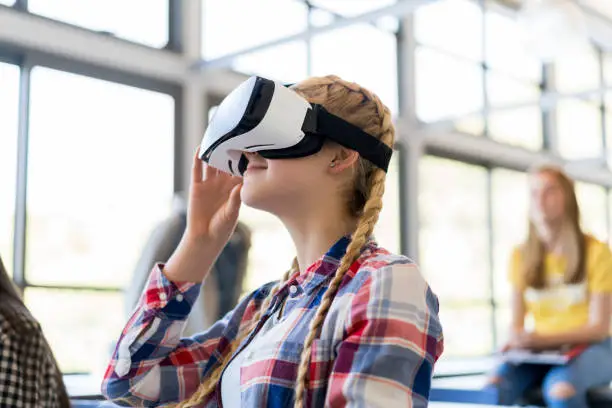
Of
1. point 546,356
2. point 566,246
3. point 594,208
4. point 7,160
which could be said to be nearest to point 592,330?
point 546,356

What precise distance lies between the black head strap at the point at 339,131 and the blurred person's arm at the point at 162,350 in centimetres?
32

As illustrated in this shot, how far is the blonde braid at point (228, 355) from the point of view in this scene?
131 centimetres

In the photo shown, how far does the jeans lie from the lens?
3.09m

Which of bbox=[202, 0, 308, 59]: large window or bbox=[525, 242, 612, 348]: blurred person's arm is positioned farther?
bbox=[202, 0, 308, 59]: large window

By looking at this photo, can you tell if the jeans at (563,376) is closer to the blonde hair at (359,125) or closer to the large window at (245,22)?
the blonde hair at (359,125)

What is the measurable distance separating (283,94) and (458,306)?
228 inches

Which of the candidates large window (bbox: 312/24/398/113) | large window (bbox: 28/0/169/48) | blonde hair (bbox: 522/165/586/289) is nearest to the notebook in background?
blonde hair (bbox: 522/165/586/289)

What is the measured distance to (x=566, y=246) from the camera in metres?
3.36

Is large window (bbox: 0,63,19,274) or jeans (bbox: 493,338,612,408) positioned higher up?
large window (bbox: 0,63,19,274)

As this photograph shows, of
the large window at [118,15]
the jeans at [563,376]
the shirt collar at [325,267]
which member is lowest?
the jeans at [563,376]

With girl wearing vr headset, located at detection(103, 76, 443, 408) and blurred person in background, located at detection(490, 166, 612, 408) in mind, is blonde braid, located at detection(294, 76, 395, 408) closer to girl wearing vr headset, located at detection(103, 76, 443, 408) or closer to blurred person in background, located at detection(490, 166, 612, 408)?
girl wearing vr headset, located at detection(103, 76, 443, 408)

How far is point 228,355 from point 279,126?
0.39 metres

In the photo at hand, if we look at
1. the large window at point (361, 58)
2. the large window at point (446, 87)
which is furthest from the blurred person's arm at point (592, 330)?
the large window at point (446, 87)

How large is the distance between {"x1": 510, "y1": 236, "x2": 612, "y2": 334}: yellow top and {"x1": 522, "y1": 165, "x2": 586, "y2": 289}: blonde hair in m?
0.03
